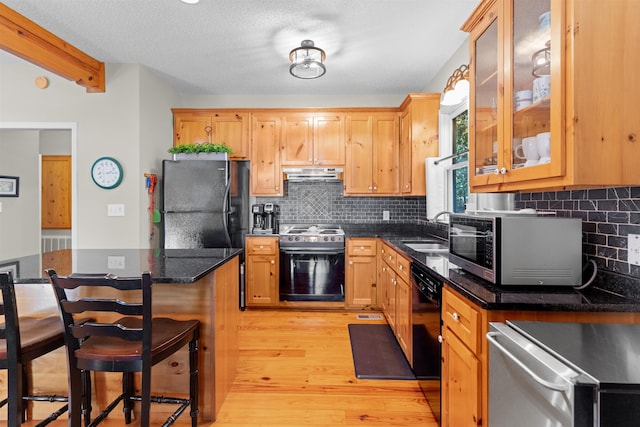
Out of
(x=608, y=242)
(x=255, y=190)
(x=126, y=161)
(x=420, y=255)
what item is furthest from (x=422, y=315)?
(x=126, y=161)

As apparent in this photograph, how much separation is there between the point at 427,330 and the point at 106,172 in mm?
3272

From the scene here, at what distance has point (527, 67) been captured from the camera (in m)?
1.42

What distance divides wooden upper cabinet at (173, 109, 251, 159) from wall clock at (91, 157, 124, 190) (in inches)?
33.5

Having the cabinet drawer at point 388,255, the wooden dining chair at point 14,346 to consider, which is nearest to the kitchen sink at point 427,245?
the cabinet drawer at point 388,255

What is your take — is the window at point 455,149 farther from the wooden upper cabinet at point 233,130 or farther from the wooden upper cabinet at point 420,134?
the wooden upper cabinet at point 233,130

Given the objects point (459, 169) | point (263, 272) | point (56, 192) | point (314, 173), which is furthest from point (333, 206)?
point (56, 192)

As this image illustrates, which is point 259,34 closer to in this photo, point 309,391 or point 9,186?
point 309,391

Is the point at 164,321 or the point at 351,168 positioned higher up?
the point at 351,168

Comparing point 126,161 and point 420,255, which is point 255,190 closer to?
point 126,161

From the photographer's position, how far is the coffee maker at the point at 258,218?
12.5 ft

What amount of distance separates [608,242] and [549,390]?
92 centimetres

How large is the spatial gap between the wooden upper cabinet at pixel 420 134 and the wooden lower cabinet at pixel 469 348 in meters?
2.05

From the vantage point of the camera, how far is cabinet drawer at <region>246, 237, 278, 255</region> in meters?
3.66

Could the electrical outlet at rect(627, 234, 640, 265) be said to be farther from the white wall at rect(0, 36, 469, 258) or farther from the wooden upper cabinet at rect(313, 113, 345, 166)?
the wooden upper cabinet at rect(313, 113, 345, 166)
